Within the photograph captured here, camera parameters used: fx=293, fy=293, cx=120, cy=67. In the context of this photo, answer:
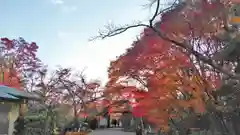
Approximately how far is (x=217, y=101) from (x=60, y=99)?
20.1 m

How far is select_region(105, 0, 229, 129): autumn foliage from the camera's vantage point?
10.5 meters

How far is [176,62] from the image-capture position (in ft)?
41.1

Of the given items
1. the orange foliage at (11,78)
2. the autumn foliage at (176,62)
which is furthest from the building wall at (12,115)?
the orange foliage at (11,78)

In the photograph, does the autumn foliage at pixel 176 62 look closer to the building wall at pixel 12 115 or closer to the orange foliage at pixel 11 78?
the building wall at pixel 12 115

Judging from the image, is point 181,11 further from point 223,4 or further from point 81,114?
point 81,114

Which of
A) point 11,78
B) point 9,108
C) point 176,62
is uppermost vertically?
point 11,78

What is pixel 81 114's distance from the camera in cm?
2861

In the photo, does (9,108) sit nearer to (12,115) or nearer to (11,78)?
(12,115)

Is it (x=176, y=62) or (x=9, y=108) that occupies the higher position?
(x=176, y=62)

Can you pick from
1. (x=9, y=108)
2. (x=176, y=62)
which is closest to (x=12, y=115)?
(x=9, y=108)

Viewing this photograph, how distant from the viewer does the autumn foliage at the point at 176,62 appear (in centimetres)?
1055

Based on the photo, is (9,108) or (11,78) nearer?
(9,108)

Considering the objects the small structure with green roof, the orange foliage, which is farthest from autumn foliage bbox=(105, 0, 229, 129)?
the orange foliage

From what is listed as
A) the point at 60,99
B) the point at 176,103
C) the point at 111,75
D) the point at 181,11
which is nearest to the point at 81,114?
the point at 60,99
